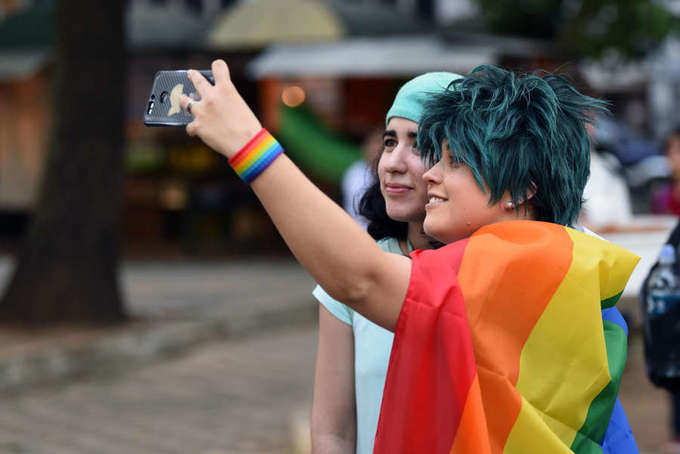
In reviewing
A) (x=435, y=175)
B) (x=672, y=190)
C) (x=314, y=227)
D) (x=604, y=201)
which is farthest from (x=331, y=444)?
(x=672, y=190)

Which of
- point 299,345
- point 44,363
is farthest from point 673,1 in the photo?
point 44,363

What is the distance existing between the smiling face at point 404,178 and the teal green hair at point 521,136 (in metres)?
0.34

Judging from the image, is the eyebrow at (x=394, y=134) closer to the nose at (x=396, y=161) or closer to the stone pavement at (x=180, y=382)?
the nose at (x=396, y=161)

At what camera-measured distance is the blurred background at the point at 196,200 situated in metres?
6.85

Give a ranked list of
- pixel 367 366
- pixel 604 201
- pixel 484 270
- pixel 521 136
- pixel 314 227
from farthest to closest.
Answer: pixel 604 201
pixel 367 366
pixel 521 136
pixel 484 270
pixel 314 227

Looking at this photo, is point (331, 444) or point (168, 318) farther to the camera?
point (168, 318)

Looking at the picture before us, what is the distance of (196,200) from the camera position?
15531 mm

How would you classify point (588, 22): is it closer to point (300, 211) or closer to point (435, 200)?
point (435, 200)

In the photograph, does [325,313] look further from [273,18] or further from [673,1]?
[673,1]

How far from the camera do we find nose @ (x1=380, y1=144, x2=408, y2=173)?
2379 mm

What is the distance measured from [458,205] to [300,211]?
14.8 inches

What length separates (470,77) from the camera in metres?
2.05

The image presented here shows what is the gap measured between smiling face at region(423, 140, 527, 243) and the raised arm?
0.25 m

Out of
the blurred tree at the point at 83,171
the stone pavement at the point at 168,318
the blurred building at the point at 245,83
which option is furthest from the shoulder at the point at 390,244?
the blurred building at the point at 245,83
